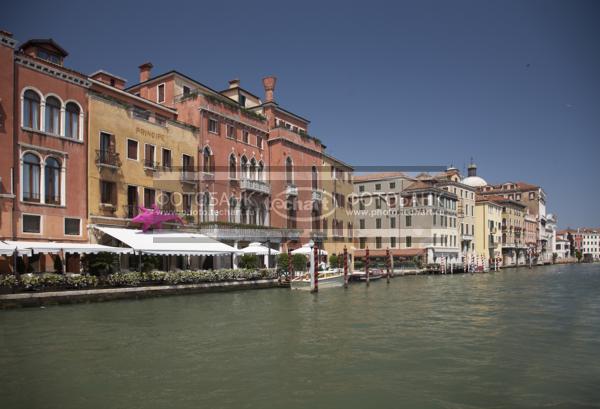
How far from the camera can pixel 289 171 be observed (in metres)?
38.0

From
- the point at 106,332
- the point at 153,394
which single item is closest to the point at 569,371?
the point at 153,394

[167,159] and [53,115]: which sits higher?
[53,115]

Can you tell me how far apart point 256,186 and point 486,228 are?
156ft

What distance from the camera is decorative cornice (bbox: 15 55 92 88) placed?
21150 mm

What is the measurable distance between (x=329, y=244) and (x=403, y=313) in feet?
83.9

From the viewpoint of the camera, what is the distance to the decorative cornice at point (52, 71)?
21.1m

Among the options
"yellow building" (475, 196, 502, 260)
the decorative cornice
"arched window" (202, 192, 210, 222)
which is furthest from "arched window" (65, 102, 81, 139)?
"yellow building" (475, 196, 502, 260)

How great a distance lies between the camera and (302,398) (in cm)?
831

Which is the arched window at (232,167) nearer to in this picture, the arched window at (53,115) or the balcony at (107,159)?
the balcony at (107,159)

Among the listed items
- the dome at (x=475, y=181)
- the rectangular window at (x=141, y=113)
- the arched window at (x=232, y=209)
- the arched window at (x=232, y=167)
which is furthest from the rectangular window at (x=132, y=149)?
the dome at (x=475, y=181)

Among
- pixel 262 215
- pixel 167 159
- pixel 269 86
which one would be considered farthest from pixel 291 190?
pixel 167 159

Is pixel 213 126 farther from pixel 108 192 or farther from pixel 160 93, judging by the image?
pixel 108 192

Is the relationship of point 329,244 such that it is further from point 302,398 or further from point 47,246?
point 302,398

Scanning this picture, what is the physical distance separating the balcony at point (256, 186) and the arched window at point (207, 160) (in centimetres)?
276
